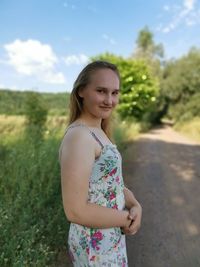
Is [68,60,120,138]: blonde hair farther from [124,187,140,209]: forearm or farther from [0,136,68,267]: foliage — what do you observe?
[0,136,68,267]: foliage

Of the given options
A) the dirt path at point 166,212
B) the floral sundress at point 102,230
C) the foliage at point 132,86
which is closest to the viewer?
the floral sundress at point 102,230

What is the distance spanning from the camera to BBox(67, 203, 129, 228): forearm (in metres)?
1.71

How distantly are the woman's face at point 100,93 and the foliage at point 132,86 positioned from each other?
2816 cm

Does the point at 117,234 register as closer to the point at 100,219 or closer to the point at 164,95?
the point at 100,219

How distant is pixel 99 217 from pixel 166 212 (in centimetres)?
500

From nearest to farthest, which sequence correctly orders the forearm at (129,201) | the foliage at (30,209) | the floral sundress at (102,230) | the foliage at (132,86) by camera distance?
the floral sundress at (102,230) → the forearm at (129,201) → the foliage at (30,209) → the foliage at (132,86)

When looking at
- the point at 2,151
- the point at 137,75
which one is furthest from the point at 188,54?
the point at 2,151

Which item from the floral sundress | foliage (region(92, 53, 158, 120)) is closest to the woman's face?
the floral sundress

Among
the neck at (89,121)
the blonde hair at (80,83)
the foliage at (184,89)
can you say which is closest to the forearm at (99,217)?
the neck at (89,121)

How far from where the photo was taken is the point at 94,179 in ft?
6.00

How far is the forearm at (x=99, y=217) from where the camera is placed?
1714 mm

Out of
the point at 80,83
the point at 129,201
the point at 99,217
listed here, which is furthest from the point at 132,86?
the point at 99,217

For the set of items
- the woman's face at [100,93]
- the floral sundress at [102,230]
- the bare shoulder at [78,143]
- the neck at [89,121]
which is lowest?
the floral sundress at [102,230]

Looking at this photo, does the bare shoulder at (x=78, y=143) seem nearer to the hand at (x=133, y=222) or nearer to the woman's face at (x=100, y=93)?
the woman's face at (x=100, y=93)
